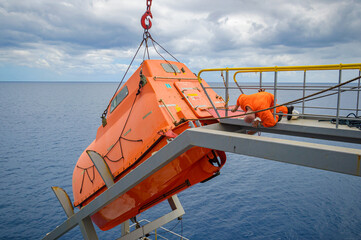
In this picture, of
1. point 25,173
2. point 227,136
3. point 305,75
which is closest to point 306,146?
point 227,136

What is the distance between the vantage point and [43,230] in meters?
14.2

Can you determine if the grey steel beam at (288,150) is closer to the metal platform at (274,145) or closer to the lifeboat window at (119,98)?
the metal platform at (274,145)

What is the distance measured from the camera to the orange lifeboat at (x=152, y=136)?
190 inches

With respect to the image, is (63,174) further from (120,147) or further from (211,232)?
(120,147)

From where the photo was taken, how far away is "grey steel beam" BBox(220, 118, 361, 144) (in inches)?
141

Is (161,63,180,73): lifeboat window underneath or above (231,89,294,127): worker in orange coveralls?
above

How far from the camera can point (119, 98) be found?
655 cm

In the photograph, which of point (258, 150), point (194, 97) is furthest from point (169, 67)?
point (258, 150)

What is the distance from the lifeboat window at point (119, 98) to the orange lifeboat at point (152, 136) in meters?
0.02

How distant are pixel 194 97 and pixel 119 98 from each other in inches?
82.3

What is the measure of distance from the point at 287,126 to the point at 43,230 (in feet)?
48.8

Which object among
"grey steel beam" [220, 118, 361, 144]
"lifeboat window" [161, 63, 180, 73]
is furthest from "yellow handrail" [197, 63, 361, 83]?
"lifeboat window" [161, 63, 180, 73]

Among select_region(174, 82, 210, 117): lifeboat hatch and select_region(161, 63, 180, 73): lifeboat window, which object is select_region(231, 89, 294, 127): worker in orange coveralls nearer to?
select_region(174, 82, 210, 117): lifeboat hatch

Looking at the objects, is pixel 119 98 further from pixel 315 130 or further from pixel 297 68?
pixel 315 130
